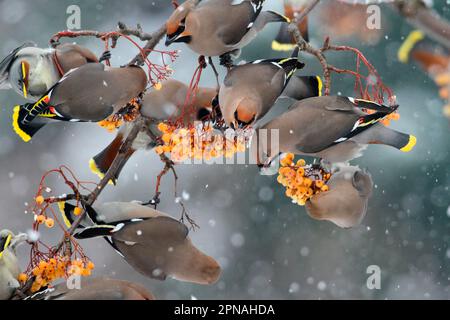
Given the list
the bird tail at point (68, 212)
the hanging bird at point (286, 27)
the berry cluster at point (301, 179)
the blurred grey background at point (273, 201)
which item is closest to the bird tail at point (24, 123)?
the bird tail at point (68, 212)

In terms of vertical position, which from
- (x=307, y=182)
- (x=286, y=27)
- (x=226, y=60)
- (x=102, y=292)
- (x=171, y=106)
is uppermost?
(x=286, y=27)

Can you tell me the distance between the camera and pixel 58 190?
400 cm

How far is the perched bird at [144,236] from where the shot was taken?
175cm

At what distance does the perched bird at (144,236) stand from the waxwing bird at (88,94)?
252mm

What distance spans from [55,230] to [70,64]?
2.45 m

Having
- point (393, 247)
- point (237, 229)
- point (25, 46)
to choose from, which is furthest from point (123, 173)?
point (25, 46)

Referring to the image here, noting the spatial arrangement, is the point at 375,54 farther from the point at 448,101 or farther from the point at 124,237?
the point at 448,101

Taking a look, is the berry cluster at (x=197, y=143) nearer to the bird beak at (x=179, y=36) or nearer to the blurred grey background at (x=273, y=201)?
the bird beak at (x=179, y=36)

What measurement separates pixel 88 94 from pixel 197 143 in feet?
1.15

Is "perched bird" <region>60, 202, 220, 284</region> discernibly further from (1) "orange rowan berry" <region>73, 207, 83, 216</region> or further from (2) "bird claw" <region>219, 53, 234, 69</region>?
(2) "bird claw" <region>219, 53, 234, 69</region>

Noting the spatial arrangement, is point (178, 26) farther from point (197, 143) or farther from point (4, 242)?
point (4, 242)

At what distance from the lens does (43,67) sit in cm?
176

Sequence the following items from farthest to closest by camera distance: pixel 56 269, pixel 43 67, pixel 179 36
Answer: pixel 43 67, pixel 179 36, pixel 56 269

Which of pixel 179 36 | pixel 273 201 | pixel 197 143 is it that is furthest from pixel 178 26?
pixel 273 201
